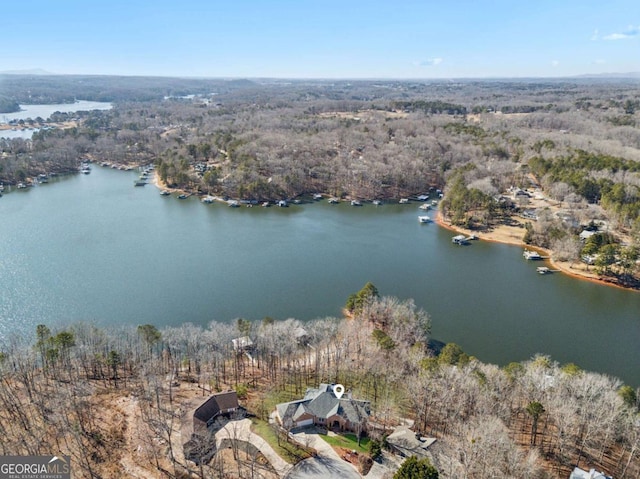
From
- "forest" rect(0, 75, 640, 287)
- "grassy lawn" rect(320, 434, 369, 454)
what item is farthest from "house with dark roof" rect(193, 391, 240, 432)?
"forest" rect(0, 75, 640, 287)

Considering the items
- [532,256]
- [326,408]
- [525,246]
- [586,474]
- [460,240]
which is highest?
[460,240]

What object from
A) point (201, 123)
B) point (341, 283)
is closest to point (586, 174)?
point (341, 283)

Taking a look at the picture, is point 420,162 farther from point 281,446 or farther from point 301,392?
point 281,446

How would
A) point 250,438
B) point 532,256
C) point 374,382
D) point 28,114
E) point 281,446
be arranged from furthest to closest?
point 28,114 → point 532,256 → point 374,382 → point 250,438 → point 281,446

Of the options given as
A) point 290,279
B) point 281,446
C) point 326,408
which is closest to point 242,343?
point 326,408

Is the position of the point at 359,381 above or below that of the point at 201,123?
below

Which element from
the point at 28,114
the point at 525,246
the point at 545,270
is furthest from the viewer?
the point at 28,114

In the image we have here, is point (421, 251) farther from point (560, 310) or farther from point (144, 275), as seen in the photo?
point (144, 275)
